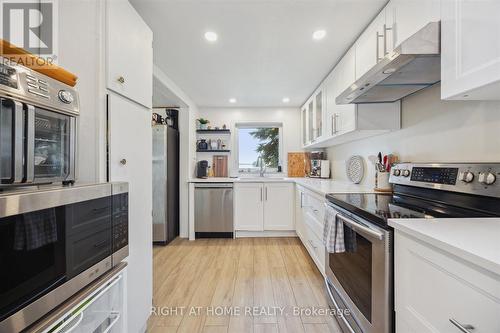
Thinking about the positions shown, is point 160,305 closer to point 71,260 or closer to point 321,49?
point 71,260

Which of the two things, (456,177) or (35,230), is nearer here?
(35,230)

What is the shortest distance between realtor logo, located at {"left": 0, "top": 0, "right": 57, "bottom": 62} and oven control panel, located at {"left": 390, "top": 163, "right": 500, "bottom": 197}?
7.05 feet

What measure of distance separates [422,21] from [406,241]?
3.78ft

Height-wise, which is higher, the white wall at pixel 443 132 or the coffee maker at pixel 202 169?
the white wall at pixel 443 132

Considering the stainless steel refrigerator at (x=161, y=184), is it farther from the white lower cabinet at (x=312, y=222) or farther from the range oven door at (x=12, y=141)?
the range oven door at (x=12, y=141)

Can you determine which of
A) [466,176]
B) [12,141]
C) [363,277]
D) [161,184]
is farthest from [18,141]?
[161,184]

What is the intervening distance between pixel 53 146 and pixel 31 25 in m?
0.71

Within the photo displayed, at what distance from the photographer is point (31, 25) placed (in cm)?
104

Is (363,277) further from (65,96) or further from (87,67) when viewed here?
(87,67)

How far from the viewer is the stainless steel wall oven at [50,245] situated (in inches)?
22.3

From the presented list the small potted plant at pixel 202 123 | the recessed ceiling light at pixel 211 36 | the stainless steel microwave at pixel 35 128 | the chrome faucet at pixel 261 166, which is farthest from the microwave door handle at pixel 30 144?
the chrome faucet at pixel 261 166

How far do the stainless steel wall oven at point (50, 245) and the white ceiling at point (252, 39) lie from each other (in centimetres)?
138

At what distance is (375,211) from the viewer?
1.12 metres

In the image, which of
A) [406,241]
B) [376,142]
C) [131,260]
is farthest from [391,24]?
[131,260]
